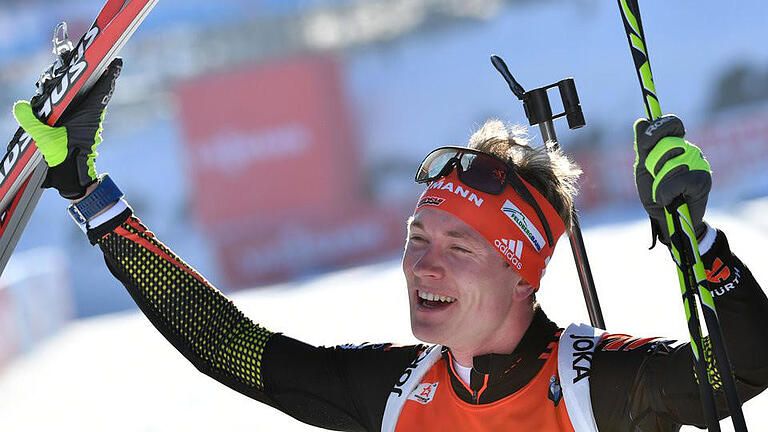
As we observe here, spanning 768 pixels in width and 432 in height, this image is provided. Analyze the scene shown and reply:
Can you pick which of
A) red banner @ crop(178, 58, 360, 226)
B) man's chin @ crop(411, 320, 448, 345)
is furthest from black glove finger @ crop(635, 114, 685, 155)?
red banner @ crop(178, 58, 360, 226)

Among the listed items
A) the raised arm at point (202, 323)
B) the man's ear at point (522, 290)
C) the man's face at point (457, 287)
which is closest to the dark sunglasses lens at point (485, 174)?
the man's face at point (457, 287)

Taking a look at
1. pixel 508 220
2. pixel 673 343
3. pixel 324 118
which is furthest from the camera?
pixel 324 118

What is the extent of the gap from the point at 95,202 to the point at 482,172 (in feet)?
3.40

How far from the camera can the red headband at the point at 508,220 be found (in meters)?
2.59

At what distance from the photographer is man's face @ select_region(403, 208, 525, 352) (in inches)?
98.8

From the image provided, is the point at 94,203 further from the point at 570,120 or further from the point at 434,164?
the point at 570,120


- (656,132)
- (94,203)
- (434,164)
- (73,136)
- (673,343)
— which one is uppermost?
(73,136)

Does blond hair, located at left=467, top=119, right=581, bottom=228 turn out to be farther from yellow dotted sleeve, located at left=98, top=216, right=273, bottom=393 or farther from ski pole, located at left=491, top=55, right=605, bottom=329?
yellow dotted sleeve, located at left=98, top=216, right=273, bottom=393

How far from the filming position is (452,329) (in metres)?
2.51

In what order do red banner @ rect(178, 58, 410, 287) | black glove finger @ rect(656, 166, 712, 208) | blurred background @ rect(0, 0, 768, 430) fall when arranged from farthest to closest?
1. red banner @ rect(178, 58, 410, 287)
2. blurred background @ rect(0, 0, 768, 430)
3. black glove finger @ rect(656, 166, 712, 208)

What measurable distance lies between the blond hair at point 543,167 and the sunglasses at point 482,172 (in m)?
0.04

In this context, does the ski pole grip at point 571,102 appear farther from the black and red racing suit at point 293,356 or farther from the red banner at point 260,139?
the red banner at point 260,139

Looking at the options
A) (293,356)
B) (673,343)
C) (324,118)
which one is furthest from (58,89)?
(324,118)

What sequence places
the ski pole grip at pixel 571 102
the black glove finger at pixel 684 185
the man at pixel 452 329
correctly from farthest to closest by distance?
the ski pole grip at pixel 571 102
the man at pixel 452 329
the black glove finger at pixel 684 185
